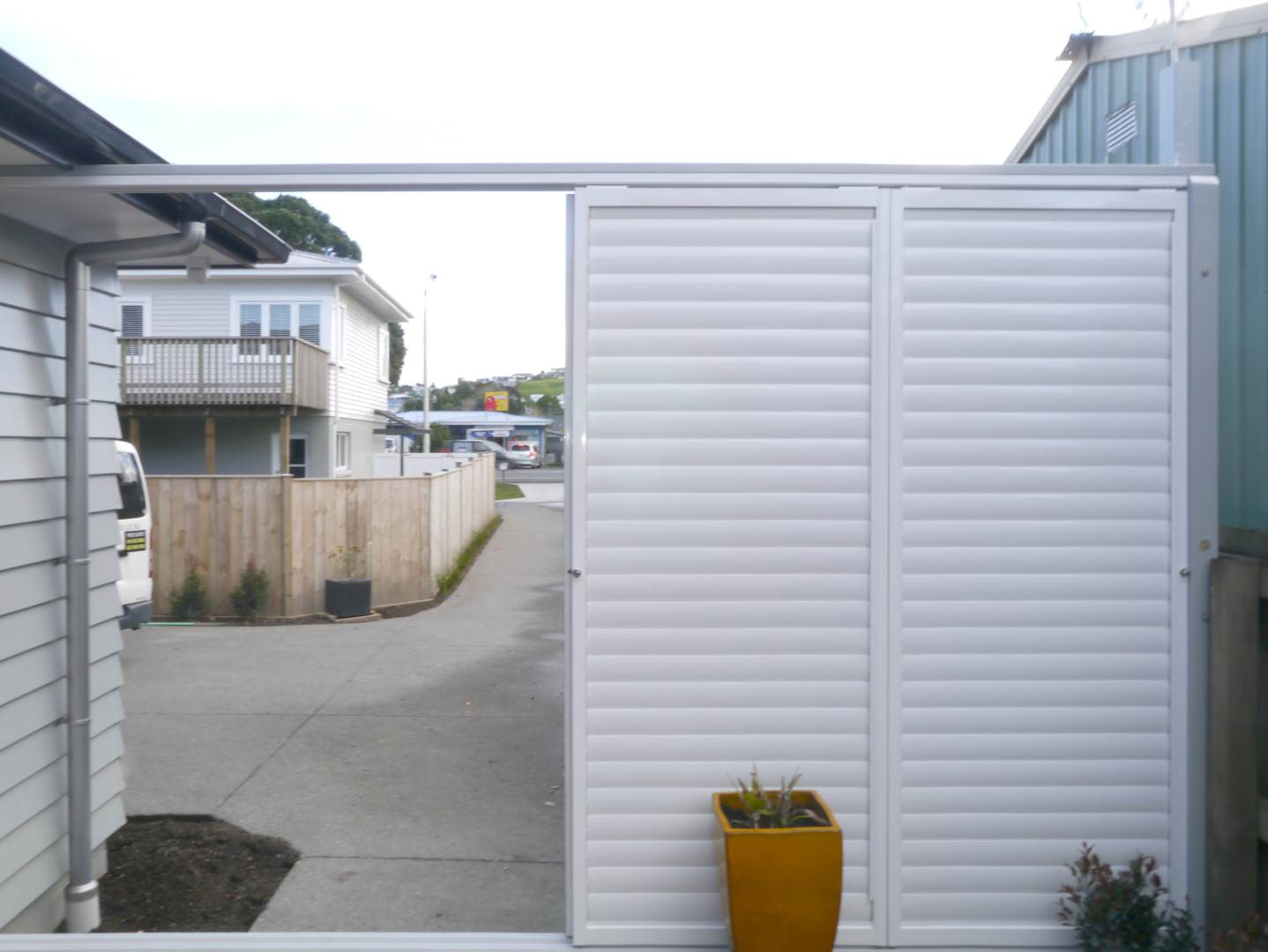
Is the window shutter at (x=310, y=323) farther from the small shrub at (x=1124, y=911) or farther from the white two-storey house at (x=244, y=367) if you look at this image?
the small shrub at (x=1124, y=911)

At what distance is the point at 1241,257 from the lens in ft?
12.3

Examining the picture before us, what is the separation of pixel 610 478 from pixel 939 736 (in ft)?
4.51

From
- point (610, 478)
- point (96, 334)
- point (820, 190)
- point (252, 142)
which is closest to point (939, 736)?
point (610, 478)

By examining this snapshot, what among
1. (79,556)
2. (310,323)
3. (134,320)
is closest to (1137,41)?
(79,556)

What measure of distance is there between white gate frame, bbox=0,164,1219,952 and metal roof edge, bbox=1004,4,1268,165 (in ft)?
2.36

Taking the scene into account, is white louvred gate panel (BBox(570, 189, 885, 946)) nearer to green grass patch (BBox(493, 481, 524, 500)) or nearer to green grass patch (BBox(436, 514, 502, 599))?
green grass patch (BBox(436, 514, 502, 599))

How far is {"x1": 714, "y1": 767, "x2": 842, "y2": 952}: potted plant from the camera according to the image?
309cm

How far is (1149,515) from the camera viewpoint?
350 cm

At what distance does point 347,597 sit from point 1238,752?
9645 mm

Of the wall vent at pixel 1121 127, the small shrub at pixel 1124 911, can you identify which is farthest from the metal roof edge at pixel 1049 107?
the small shrub at pixel 1124 911

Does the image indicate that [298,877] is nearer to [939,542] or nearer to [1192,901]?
[939,542]

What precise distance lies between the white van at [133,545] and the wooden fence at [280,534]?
229 centimetres

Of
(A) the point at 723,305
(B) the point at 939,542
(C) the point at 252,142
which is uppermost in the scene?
(C) the point at 252,142

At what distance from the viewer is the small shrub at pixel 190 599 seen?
1145 cm
